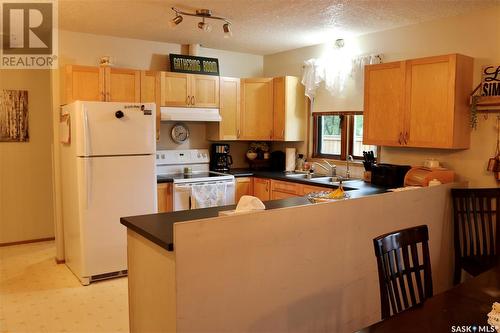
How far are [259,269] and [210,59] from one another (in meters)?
3.49

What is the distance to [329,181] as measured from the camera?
435 centimetres

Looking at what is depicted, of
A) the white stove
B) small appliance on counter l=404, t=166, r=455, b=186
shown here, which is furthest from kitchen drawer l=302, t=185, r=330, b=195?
the white stove

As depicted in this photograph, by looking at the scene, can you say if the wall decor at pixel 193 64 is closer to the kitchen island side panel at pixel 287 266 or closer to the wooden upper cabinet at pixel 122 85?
the wooden upper cabinet at pixel 122 85

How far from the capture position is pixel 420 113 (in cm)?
356

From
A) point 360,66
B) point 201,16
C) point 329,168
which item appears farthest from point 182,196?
point 360,66

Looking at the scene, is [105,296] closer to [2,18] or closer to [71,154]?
[71,154]

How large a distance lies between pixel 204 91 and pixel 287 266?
3136mm

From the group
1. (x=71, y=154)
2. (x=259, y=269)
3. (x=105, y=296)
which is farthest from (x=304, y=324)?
(x=71, y=154)

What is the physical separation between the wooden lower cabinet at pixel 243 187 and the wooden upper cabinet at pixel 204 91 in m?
0.96

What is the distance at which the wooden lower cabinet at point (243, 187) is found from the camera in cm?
493

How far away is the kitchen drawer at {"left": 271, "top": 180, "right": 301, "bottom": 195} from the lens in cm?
441

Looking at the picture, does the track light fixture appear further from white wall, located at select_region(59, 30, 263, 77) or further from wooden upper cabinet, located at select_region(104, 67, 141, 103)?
white wall, located at select_region(59, 30, 263, 77)

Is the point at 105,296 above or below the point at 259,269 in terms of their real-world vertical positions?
below

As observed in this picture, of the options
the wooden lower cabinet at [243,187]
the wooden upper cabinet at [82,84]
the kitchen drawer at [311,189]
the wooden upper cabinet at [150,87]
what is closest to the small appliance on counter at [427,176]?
the kitchen drawer at [311,189]
